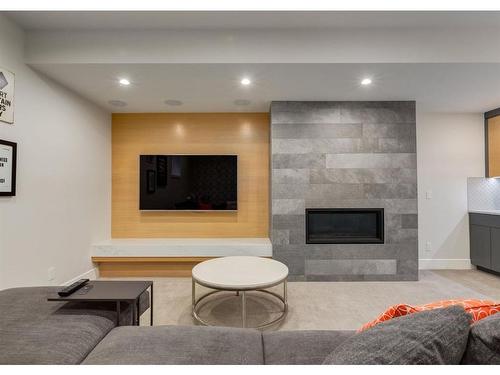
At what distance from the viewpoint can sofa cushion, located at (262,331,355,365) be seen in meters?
1.01

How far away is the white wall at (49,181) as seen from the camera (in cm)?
210

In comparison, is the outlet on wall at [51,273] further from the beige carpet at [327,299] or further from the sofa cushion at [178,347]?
the sofa cushion at [178,347]

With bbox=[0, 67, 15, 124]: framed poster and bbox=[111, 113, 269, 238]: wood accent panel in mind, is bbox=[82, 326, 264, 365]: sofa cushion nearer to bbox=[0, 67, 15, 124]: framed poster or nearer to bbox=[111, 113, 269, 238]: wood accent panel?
bbox=[0, 67, 15, 124]: framed poster

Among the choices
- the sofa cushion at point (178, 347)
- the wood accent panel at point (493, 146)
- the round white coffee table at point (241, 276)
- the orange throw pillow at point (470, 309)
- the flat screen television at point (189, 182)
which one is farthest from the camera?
the flat screen television at point (189, 182)

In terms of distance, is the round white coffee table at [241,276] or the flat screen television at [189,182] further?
the flat screen television at [189,182]

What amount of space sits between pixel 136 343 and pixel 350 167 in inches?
109

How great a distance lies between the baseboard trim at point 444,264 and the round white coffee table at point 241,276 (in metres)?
2.33

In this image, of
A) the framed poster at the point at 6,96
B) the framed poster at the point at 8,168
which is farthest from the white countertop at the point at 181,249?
the framed poster at the point at 6,96

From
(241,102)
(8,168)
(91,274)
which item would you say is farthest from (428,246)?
(8,168)

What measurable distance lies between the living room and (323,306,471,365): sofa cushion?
11 mm

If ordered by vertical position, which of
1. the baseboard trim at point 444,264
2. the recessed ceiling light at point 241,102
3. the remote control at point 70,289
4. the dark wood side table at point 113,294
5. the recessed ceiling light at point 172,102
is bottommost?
the baseboard trim at point 444,264

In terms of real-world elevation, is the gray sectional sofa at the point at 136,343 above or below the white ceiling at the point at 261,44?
below

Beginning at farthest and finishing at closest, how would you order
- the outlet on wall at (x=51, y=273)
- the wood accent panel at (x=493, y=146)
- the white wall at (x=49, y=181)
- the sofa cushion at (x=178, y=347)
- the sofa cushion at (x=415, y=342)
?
the wood accent panel at (x=493, y=146)
the outlet on wall at (x=51, y=273)
the white wall at (x=49, y=181)
the sofa cushion at (x=178, y=347)
the sofa cushion at (x=415, y=342)
